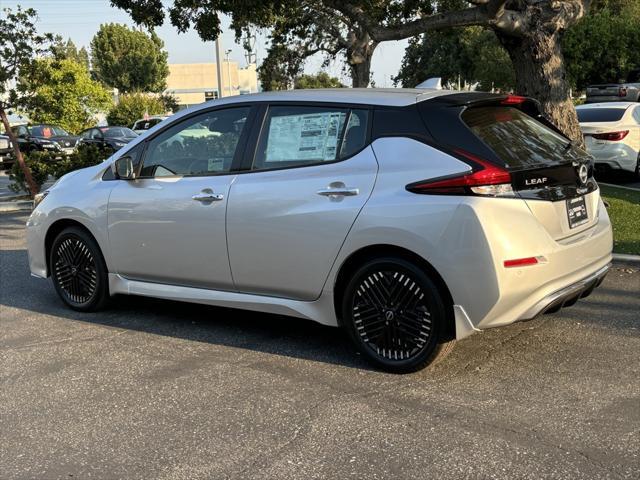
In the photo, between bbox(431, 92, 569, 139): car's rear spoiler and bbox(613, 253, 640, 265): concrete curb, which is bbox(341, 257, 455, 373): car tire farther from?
bbox(613, 253, 640, 265): concrete curb

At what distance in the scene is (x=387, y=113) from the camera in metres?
4.26

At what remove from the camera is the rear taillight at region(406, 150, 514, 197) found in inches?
150

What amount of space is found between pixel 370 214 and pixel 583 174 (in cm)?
144

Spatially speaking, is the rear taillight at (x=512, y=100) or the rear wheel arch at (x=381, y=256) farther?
the rear taillight at (x=512, y=100)

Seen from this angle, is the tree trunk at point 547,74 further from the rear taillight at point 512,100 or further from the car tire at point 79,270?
the car tire at point 79,270

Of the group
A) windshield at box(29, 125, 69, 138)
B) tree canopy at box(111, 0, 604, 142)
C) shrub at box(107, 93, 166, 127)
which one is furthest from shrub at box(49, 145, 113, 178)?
shrub at box(107, 93, 166, 127)

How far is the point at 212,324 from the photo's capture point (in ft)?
17.9

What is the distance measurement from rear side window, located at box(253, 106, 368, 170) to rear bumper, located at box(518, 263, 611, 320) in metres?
1.44

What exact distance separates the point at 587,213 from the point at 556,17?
5.35m

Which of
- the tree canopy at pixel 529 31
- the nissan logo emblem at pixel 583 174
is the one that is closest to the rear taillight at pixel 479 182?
the nissan logo emblem at pixel 583 174

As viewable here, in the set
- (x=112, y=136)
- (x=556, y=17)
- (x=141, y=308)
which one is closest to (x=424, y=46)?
(x=112, y=136)

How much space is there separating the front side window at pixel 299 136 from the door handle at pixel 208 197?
33 centimetres

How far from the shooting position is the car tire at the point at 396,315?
13.1ft

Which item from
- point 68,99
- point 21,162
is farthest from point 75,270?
point 68,99
